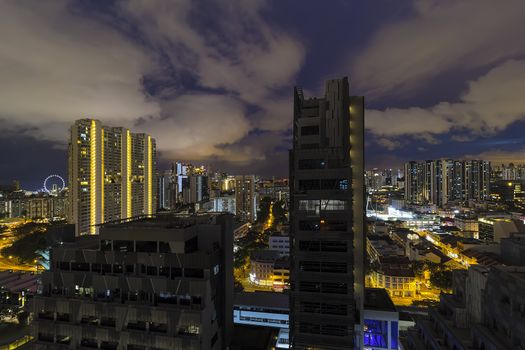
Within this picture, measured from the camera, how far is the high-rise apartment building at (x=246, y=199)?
145 meters

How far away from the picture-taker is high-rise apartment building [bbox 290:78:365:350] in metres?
21.5

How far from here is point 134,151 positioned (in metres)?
100

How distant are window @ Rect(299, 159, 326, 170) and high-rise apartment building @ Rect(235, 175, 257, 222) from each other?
12236cm

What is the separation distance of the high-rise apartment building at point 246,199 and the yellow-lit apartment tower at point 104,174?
54.6m

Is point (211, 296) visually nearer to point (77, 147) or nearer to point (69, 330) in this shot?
point (69, 330)

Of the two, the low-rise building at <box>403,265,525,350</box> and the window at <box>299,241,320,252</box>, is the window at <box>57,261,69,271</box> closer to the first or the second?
the window at <box>299,241,320,252</box>

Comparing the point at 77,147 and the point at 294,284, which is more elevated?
the point at 77,147

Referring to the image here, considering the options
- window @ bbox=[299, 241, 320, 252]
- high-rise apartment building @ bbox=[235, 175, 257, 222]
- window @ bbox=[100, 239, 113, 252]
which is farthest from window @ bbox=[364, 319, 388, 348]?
high-rise apartment building @ bbox=[235, 175, 257, 222]

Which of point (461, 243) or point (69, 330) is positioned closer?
point (69, 330)

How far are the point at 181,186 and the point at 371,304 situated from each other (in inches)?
7166

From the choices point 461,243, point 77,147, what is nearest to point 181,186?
point 77,147

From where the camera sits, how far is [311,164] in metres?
23.0

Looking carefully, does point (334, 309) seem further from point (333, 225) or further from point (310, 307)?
point (333, 225)

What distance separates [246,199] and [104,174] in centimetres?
7609
